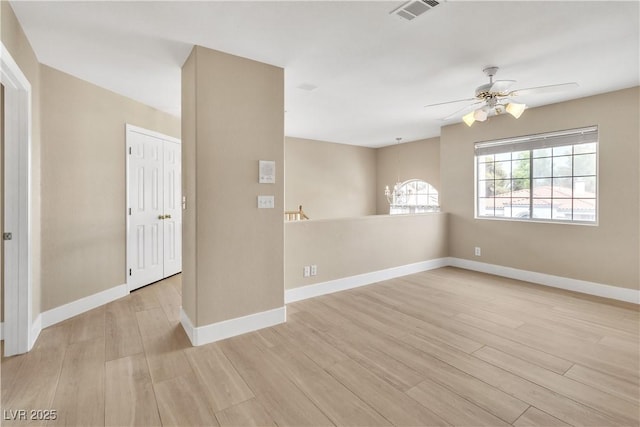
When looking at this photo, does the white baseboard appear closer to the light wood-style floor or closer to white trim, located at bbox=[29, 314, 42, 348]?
the light wood-style floor

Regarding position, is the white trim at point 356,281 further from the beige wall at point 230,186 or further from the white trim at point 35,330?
the white trim at point 35,330

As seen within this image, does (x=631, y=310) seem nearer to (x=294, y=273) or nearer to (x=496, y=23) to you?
(x=496, y=23)

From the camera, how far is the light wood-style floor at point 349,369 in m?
1.88

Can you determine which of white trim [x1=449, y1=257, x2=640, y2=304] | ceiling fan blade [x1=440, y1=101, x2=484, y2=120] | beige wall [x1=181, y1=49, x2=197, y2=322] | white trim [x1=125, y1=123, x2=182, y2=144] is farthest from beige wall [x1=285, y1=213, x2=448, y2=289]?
white trim [x1=125, y1=123, x2=182, y2=144]

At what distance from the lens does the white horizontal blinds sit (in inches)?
164

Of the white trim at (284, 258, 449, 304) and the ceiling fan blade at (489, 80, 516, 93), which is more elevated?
the ceiling fan blade at (489, 80, 516, 93)

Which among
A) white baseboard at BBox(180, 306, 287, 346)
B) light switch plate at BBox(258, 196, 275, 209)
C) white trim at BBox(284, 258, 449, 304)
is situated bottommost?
white baseboard at BBox(180, 306, 287, 346)

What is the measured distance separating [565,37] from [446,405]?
9.87 ft

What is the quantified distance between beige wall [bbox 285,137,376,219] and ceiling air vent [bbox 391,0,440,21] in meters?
4.67

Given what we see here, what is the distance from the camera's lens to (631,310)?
3.56 metres

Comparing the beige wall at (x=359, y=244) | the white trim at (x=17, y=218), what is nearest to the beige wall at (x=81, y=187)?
the white trim at (x=17, y=218)

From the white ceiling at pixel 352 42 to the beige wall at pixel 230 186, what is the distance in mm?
255

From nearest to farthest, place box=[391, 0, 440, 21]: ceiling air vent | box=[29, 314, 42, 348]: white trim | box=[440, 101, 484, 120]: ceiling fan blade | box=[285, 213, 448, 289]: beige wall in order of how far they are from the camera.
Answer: box=[391, 0, 440, 21]: ceiling air vent < box=[29, 314, 42, 348]: white trim < box=[440, 101, 484, 120]: ceiling fan blade < box=[285, 213, 448, 289]: beige wall

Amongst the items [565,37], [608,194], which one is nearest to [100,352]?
[565,37]
